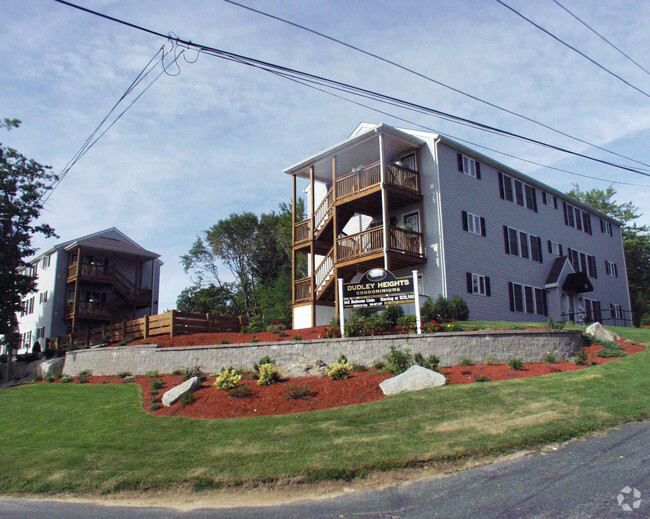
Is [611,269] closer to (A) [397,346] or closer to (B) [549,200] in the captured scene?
(B) [549,200]

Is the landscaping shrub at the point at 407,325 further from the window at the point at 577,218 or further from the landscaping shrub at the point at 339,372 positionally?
the window at the point at 577,218

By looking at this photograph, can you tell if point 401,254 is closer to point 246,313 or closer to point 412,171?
point 412,171

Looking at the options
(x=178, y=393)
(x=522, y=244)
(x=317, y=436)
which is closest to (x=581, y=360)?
(x=317, y=436)

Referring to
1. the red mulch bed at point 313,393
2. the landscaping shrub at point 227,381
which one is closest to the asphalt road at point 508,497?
the red mulch bed at point 313,393

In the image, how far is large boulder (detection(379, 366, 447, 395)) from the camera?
38.8 ft

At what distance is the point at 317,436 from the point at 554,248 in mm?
24962

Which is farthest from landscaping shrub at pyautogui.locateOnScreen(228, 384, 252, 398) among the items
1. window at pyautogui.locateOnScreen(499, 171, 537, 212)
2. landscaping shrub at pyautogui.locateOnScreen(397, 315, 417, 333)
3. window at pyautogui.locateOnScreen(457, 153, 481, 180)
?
window at pyautogui.locateOnScreen(499, 171, 537, 212)

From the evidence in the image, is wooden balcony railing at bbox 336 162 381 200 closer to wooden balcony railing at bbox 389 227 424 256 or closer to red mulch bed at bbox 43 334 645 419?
wooden balcony railing at bbox 389 227 424 256

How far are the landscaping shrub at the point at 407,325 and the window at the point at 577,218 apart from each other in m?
20.3

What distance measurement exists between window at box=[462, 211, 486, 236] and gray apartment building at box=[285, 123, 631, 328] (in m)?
0.05

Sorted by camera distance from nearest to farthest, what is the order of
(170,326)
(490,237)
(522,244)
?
(170,326) → (490,237) → (522,244)

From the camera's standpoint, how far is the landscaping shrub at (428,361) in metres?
13.5

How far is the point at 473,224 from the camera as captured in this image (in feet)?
80.2

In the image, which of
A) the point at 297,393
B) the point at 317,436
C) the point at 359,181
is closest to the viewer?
the point at 317,436
